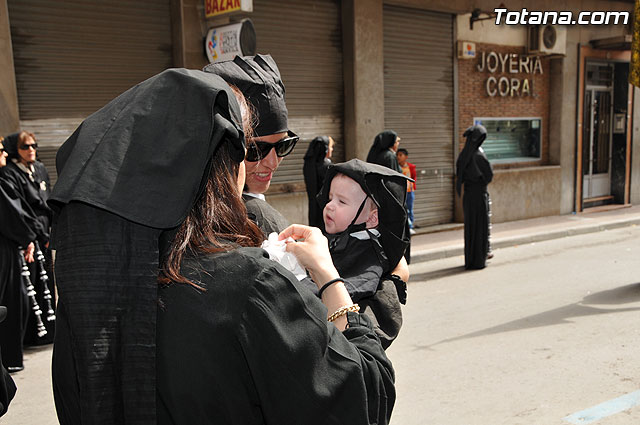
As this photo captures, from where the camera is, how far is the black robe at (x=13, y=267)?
581 centimetres

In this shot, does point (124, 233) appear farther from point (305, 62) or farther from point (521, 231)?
point (521, 231)

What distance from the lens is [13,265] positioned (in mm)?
5969

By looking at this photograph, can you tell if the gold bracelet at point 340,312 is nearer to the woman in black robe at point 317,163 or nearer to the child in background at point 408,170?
the woman in black robe at point 317,163

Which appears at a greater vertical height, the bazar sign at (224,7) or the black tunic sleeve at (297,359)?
the bazar sign at (224,7)

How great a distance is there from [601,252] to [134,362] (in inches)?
Answer: 448

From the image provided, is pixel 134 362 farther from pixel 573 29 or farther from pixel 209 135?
pixel 573 29

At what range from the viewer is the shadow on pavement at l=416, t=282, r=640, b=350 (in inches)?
259

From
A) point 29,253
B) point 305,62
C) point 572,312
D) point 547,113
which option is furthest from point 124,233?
point 547,113

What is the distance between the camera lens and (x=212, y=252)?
1.38m

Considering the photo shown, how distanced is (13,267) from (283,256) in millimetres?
5006

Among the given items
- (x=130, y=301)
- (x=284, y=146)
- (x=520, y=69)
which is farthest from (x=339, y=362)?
(x=520, y=69)

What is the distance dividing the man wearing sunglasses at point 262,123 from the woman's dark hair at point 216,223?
773 mm

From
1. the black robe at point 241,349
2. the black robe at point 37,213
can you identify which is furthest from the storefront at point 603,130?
the black robe at point 241,349

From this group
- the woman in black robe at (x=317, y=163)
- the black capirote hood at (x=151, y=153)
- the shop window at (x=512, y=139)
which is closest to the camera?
the black capirote hood at (x=151, y=153)
